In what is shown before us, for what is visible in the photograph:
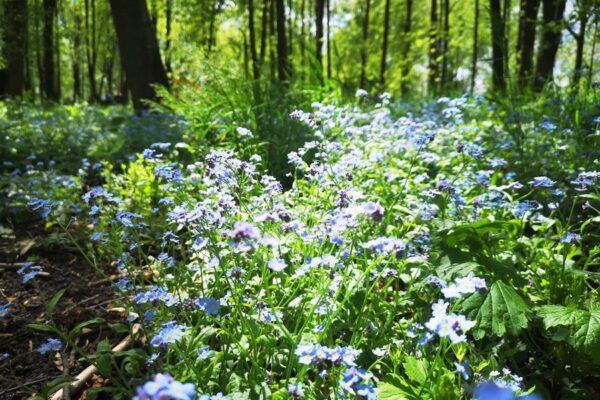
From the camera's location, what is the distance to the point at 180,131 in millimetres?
5586

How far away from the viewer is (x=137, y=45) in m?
7.49

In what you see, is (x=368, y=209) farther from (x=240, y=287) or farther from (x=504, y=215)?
(x=504, y=215)

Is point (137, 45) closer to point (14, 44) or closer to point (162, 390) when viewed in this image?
point (162, 390)

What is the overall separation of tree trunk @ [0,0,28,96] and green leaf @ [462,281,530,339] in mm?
14513

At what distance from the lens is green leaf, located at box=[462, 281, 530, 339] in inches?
70.7

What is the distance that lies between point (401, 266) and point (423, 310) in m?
0.22

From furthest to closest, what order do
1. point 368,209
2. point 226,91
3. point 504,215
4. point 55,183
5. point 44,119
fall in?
point 44,119
point 226,91
point 55,183
point 504,215
point 368,209

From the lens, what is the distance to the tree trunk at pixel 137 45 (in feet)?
23.7

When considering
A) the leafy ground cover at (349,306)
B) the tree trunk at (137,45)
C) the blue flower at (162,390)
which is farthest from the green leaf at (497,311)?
the tree trunk at (137,45)

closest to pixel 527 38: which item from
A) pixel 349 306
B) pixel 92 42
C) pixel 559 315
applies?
pixel 559 315

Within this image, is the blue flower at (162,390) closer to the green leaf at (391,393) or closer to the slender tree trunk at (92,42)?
the green leaf at (391,393)

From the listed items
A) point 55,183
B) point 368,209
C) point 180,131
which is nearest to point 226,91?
point 180,131

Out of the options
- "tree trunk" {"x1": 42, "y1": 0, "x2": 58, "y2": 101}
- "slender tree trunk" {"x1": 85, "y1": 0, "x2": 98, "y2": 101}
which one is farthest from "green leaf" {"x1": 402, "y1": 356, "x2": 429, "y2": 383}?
"slender tree trunk" {"x1": 85, "y1": 0, "x2": 98, "y2": 101}

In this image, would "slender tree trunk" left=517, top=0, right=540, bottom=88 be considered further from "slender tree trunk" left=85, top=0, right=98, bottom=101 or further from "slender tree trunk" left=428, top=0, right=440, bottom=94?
"slender tree trunk" left=85, top=0, right=98, bottom=101
